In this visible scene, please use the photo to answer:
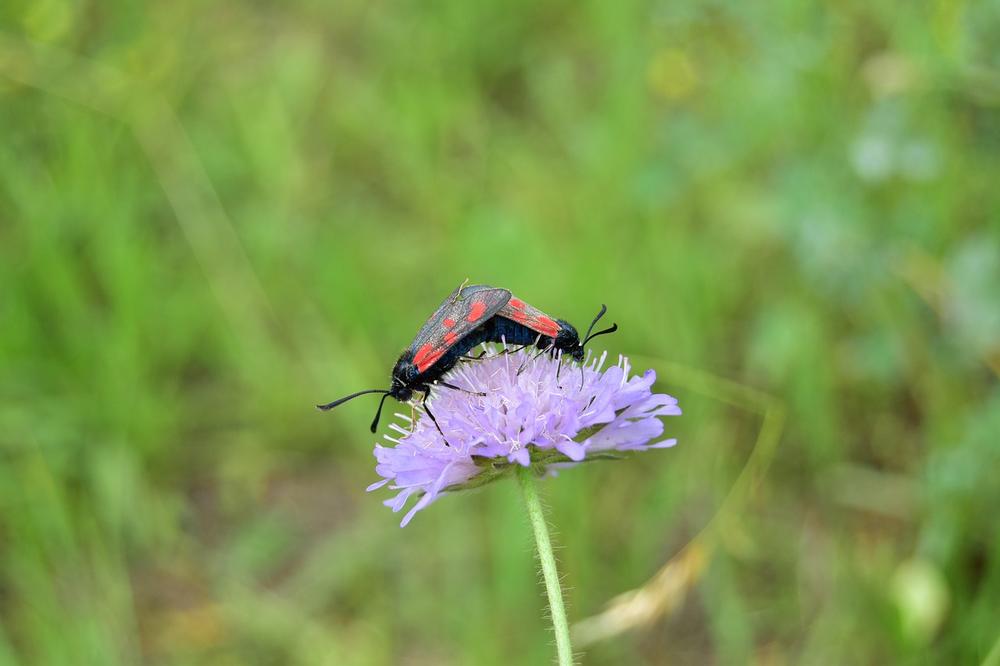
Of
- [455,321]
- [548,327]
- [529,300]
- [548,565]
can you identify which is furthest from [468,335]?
[529,300]

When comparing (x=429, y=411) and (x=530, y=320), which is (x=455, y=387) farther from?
(x=530, y=320)

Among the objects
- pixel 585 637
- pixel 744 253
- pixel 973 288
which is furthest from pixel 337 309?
pixel 973 288

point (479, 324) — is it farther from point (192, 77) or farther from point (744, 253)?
point (192, 77)

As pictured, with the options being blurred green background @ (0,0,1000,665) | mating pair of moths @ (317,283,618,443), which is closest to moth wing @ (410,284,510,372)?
mating pair of moths @ (317,283,618,443)

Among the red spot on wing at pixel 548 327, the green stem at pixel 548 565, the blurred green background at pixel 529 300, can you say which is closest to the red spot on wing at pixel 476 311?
the red spot on wing at pixel 548 327

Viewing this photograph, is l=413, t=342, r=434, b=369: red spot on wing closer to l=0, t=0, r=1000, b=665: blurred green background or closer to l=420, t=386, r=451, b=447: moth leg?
l=420, t=386, r=451, b=447: moth leg

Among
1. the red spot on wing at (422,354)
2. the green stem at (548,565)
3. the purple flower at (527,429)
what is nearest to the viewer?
the green stem at (548,565)

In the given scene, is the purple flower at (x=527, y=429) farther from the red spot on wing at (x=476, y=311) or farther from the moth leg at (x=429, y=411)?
the red spot on wing at (x=476, y=311)
